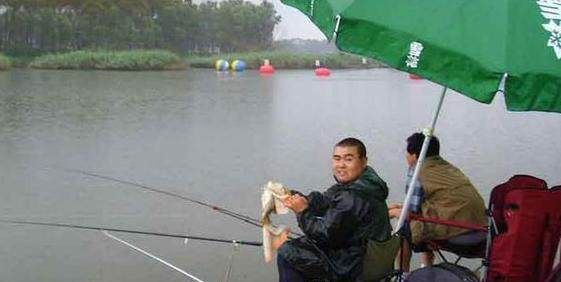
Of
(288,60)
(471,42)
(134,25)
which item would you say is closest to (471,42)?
(471,42)

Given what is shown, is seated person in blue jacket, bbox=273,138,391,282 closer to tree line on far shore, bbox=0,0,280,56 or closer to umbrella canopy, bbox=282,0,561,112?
umbrella canopy, bbox=282,0,561,112

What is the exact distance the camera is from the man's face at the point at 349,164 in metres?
3.04

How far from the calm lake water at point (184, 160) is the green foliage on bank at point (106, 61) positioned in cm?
1916

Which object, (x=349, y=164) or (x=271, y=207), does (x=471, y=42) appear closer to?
(x=349, y=164)

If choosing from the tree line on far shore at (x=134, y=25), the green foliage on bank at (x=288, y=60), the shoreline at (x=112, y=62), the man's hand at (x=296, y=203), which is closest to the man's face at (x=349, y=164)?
the man's hand at (x=296, y=203)

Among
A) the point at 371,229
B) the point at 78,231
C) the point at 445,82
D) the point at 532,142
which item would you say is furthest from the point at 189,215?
the point at 532,142

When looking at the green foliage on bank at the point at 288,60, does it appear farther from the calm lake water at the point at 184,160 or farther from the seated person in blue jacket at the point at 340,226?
the seated person in blue jacket at the point at 340,226

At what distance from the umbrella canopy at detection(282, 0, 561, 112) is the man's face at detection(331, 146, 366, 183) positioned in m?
0.50

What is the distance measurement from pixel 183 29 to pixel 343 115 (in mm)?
41244

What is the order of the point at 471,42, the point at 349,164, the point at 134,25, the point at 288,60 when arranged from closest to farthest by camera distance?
the point at 471,42
the point at 349,164
the point at 288,60
the point at 134,25

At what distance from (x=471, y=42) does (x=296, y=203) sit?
0.91 metres

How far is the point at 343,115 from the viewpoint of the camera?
48.9 ft

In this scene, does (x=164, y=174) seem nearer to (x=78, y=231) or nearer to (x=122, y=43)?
(x=78, y=231)

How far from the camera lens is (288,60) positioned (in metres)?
46.6
